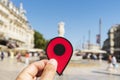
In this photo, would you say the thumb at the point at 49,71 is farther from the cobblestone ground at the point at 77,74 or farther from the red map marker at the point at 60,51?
the cobblestone ground at the point at 77,74

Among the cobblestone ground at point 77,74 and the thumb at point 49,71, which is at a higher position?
the thumb at point 49,71

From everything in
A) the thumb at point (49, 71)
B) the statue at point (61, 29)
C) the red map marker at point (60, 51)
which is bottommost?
the thumb at point (49, 71)

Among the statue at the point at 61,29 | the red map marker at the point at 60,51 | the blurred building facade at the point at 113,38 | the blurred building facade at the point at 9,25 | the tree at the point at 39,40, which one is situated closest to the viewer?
the red map marker at the point at 60,51

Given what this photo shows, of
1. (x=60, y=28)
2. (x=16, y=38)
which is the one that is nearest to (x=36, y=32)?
(x=16, y=38)

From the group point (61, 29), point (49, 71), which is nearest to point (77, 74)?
point (61, 29)

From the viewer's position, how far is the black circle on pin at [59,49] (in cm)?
192

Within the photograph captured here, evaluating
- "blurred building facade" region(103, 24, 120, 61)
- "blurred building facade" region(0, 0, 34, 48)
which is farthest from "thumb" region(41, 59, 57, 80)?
"blurred building facade" region(103, 24, 120, 61)

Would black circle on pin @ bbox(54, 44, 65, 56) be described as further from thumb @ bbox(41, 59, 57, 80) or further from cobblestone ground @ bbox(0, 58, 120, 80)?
cobblestone ground @ bbox(0, 58, 120, 80)

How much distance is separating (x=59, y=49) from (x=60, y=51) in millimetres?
16

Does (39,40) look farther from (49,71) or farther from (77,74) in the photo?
(49,71)

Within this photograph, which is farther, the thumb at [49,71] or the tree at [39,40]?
the tree at [39,40]

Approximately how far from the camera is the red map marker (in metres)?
1.89

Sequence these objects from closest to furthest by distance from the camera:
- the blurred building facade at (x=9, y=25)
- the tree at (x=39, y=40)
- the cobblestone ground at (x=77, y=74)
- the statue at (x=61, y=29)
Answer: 1. the cobblestone ground at (x=77, y=74)
2. the statue at (x=61, y=29)
3. the blurred building facade at (x=9, y=25)
4. the tree at (x=39, y=40)

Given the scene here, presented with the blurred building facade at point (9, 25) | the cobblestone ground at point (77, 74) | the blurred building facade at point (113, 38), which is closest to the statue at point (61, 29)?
the cobblestone ground at point (77, 74)
